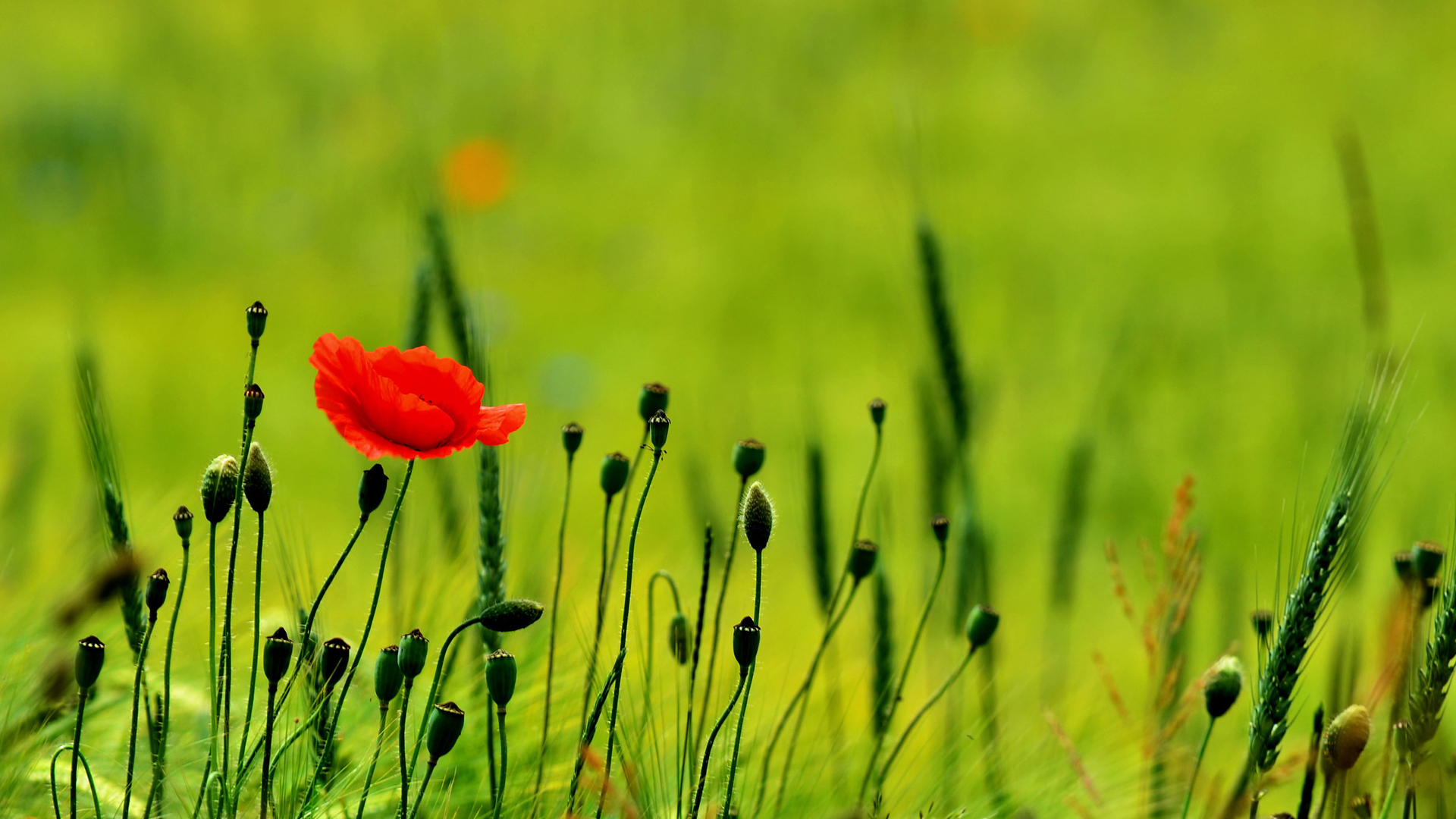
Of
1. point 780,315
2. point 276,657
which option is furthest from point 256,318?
point 780,315

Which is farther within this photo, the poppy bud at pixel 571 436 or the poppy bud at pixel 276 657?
the poppy bud at pixel 571 436

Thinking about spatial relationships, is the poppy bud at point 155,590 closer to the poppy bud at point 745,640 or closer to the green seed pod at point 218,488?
the green seed pod at point 218,488

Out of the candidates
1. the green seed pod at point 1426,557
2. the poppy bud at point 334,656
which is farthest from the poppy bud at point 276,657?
the green seed pod at point 1426,557

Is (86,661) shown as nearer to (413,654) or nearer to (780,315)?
(413,654)

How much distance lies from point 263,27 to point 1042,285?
1998 mm

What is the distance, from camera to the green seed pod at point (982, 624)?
0.50 m

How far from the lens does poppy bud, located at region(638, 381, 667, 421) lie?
501 mm

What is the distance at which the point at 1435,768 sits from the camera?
0.43 meters

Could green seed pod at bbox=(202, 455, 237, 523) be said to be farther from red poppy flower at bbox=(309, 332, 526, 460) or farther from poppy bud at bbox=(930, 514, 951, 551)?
poppy bud at bbox=(930, 514, 951, 551)

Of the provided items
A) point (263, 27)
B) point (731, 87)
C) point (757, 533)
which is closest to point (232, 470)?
point (757, 533)

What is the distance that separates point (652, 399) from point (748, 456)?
5 centimetres

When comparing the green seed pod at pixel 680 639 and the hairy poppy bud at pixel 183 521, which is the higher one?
the green seed pod at pixel 680 639

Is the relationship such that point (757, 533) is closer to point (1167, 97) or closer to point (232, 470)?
point (232, 470)

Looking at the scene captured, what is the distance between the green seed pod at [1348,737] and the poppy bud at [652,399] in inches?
10.4
